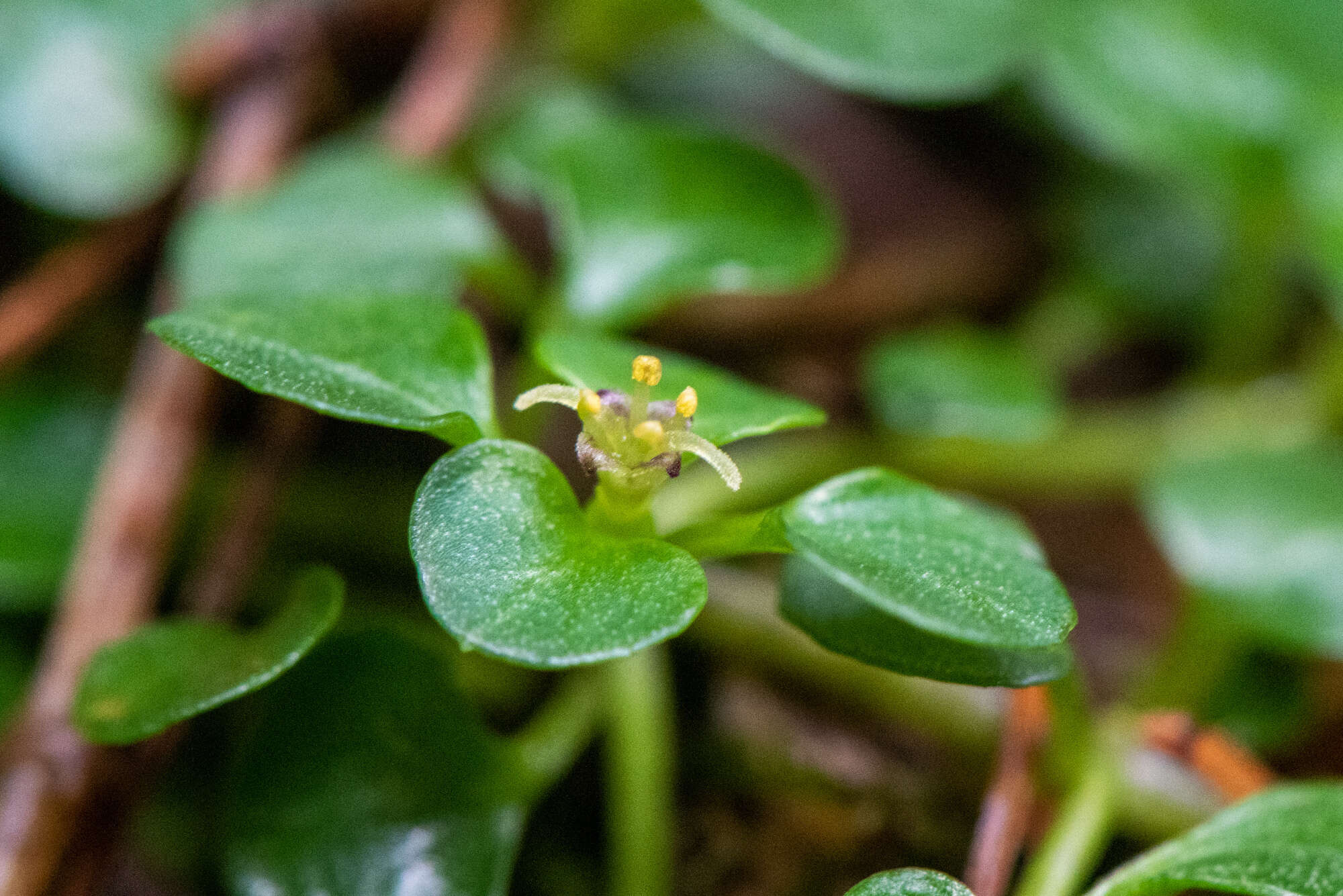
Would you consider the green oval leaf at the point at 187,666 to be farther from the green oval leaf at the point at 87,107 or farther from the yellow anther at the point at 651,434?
the green oval leaf at the point at 87,107

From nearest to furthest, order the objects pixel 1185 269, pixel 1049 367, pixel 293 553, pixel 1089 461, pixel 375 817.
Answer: pixel 375 817 → pixel 293 553 → pixel 1089 461 → pixel 1049 367 → pixel 1185 269

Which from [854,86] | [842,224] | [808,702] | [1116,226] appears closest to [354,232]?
[854,86]

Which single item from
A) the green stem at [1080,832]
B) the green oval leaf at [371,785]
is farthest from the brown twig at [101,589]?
the green stem at [1080,832]

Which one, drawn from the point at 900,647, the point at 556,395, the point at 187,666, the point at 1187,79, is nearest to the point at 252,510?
the point at 187,666

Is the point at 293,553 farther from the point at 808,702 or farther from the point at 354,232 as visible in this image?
the point at 808,702

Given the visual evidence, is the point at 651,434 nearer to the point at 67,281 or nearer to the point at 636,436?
the point at 636,436
